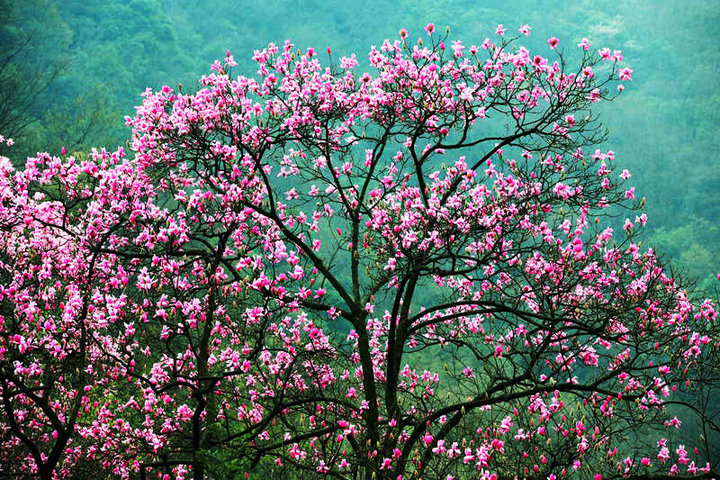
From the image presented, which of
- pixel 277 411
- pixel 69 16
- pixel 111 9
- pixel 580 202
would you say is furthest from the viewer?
pixel 111 9

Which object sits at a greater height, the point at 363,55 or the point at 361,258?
the point at 363,55

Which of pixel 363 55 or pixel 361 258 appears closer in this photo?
pixel 361 258

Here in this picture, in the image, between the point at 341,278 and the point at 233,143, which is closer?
the point at 233,143

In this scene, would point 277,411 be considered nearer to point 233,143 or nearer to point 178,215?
point 178,215

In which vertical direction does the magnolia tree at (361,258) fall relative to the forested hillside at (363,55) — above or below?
below

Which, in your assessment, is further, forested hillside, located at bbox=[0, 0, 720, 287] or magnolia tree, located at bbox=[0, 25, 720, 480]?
forested hillside, located at bbox=[0, 0, 720, 287]

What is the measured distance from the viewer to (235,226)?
27.3 feet

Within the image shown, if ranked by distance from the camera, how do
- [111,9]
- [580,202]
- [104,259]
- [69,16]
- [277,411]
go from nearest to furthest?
[277,411], [580,202], [104,259], [69,16], [111,9]

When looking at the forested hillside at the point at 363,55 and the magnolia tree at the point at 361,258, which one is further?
the forested hillside at the point at 363,55

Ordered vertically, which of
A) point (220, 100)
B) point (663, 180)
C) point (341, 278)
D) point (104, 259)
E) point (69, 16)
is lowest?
point (104, 259)

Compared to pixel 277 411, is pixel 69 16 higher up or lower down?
higher up

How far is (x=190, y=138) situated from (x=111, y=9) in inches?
2411

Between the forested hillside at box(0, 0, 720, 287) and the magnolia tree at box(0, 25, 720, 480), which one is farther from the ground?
the forested hillside at box(0, 0, 720, 287)

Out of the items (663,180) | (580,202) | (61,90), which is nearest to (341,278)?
(61,90)
